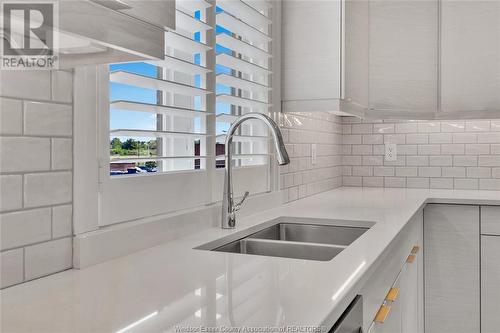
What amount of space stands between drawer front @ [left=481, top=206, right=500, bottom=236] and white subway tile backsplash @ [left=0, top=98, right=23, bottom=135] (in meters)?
2.44

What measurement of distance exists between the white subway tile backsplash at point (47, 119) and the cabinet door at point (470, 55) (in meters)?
2.52

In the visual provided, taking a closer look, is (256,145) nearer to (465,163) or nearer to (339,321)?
(339,321)

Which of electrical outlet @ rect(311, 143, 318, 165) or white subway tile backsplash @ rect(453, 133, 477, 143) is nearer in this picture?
electrical outlet @ rect(311, 143, 318, 165)

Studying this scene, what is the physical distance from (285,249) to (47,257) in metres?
0.77

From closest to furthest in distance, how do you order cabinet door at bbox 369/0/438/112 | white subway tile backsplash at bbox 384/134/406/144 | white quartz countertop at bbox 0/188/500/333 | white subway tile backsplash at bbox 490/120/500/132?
white quartz countertop at bbox 0/188/500/333 < cabinet door at bbox 369/0/438/112 < white subway tile backsplash at bbox 490/120/500/132 < white subway tile backsplash at bbox 384/134/406/144

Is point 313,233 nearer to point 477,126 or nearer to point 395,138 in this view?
point 395,138

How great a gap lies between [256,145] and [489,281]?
→ 153 cm

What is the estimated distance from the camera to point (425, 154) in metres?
3.34

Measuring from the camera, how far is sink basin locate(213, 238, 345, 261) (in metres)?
1.53

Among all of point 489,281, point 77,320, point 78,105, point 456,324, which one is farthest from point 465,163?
point 77,320

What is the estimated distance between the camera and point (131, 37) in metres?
0.75

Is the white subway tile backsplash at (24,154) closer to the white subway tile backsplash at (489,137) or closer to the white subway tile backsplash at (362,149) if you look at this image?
the white subway tile backsplash at (362,149)

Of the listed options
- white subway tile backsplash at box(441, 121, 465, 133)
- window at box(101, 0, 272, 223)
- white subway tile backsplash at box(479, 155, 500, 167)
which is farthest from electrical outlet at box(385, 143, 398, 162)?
window at box(101, 0, 272, 223)

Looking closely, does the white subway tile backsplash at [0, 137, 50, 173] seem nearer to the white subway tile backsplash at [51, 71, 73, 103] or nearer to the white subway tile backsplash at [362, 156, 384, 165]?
the white subway tile backsplash at [51, 71, 73, 103]
